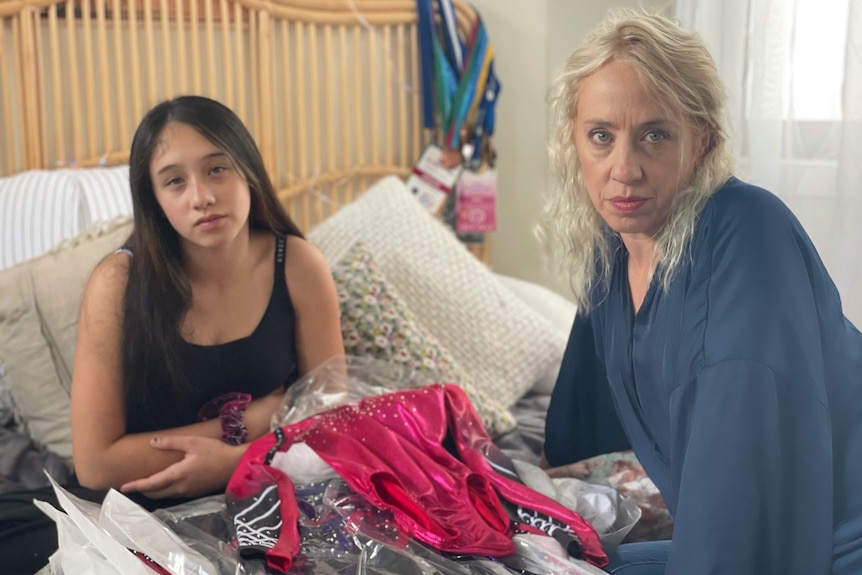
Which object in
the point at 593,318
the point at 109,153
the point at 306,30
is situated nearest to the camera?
the point at 593,318

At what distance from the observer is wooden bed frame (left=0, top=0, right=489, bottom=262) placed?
223 cm

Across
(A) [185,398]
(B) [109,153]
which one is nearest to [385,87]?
(B) [109,153]

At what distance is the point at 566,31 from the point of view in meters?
2.70

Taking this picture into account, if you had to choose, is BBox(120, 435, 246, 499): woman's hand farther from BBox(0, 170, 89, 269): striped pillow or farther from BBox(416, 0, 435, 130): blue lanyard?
BBox(416, 0, 435, 130): blue lanyard

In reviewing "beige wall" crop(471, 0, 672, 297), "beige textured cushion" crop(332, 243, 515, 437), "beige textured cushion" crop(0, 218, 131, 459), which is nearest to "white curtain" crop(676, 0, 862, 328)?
"beige textured cushion" crop(332, 243, 515, 437)

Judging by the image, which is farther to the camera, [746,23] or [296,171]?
[296,171]

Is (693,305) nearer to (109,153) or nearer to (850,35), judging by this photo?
(850,35)

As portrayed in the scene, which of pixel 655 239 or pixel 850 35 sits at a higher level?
pixel 850 35

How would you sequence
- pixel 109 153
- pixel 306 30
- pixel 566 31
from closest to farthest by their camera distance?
1. pixel 109 153
2. pixel 306 30
3. pixel 566 31

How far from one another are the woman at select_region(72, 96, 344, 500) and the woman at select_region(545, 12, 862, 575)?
1.85ft

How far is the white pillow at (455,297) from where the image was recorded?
2070 millimetres

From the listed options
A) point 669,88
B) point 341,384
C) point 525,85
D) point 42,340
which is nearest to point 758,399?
point 669,88

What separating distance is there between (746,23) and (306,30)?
1160 mm

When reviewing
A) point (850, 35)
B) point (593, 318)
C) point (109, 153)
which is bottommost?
point (593, 318)
